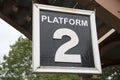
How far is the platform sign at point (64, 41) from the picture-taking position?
9.62 ft

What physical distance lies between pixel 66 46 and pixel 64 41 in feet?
0.21

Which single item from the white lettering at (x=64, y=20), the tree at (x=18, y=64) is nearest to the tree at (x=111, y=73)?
the tree at (x=18, y=64)

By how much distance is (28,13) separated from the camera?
7.38 metres

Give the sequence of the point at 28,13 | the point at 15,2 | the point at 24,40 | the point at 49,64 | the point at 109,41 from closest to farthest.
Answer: the point at 49,64, the point at 15,2, the point at 28,13, the point at 109,41, the point at 24,40

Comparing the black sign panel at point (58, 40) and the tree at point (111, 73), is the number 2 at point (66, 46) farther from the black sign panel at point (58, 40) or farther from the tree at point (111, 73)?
the tree at point (111, 73)

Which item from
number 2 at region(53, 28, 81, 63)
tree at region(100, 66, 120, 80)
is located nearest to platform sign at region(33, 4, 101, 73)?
number 2 at region(53, 28, 81, 63)

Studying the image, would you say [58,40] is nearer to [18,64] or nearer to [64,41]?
[64,41]

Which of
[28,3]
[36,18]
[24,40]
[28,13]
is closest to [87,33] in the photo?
[36,18]

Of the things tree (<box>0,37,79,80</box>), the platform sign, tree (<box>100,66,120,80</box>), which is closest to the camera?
the platform sign

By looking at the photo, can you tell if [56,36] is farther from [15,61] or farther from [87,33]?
[15,61]

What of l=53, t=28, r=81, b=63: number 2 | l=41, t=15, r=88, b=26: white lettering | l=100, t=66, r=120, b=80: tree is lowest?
l=100, t=66, r=120, b=80: tree

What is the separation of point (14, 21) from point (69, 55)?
4.44 m

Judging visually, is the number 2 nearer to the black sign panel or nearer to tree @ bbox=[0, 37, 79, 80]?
the black sign panel

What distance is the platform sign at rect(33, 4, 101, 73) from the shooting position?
2932mm
